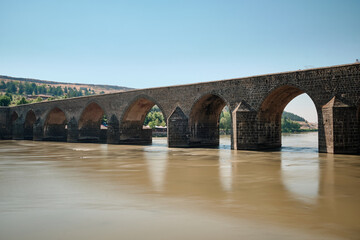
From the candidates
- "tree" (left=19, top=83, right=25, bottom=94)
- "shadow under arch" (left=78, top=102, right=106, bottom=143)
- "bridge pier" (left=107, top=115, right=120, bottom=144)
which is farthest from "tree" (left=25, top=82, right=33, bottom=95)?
"bridge pier" (left=107, top=115, right=120, bottom=144)

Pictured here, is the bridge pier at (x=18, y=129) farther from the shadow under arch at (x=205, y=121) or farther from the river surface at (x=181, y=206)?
the river surface at (x=181, y=206)

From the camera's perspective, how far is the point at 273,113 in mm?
21500

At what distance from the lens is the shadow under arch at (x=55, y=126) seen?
39172 millimetres

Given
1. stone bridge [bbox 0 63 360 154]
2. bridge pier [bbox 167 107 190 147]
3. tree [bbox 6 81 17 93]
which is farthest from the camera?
tree [bbox 6 81 17 93]

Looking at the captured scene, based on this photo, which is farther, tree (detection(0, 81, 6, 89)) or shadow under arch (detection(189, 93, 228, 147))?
tree (detection(0, 81, 6, 89))

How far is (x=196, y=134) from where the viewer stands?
24750mm

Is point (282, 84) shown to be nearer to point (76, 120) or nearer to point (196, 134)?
point (196, 134)

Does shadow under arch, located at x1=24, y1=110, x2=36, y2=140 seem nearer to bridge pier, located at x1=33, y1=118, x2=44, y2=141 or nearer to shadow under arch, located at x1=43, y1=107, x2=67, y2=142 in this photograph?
bridge pier, located at x1=33, y1=118, x2=44, y2=141

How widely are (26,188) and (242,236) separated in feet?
19.2

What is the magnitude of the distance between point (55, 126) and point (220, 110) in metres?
23.4

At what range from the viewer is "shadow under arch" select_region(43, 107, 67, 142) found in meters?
39.2

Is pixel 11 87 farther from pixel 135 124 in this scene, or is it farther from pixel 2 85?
pixel 135 124

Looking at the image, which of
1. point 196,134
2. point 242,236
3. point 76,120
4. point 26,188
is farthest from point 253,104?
point 76,120

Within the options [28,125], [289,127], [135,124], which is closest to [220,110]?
[135,124]
